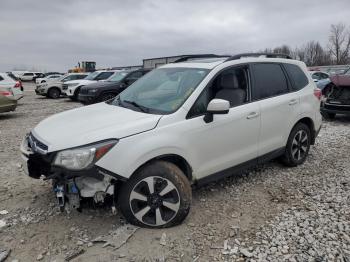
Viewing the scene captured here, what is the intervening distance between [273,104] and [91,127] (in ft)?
8.19

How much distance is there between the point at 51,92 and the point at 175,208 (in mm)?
18156

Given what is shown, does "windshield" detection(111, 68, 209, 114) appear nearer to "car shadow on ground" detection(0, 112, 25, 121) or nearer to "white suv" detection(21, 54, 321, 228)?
"white suv" detection(21, 54, 321, 228)

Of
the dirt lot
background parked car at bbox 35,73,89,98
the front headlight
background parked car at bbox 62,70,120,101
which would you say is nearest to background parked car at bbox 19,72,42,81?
background parked car at bbox 35,73,89,98

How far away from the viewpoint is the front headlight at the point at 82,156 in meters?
2.79

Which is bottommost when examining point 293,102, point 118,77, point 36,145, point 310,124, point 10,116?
point 10,116

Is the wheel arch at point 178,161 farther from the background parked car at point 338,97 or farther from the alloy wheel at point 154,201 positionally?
the background parked car at point 338,97

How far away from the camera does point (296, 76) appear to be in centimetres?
489

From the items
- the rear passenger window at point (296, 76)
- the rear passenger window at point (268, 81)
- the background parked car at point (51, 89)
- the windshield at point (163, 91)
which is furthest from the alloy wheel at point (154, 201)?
the background parked car at point (51, 89)

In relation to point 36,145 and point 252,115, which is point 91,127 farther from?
point 252,115

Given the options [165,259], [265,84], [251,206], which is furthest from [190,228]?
[265,84]

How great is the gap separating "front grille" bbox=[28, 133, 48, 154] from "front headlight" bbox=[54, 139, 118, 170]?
25 cm

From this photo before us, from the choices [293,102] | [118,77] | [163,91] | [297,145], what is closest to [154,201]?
[163,91]

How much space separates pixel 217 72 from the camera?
3744 mm

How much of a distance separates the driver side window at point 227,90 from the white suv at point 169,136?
0.04 feet
